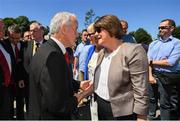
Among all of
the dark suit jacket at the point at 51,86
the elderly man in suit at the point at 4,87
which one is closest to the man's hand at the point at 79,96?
the dark suit jacket at the point at 51,86

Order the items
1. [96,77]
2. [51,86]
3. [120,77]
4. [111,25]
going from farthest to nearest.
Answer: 1. [96,77]
2. [111,25]
3. [120,77]
4. [51,86]

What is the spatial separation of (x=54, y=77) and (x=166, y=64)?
3.54 meters

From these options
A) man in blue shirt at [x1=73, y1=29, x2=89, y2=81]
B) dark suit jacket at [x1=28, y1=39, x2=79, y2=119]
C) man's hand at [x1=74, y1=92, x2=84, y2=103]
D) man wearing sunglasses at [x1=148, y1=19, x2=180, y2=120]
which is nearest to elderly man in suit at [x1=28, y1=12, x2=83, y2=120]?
dark suit jacket at [x1=28, y1=39, x2=79, y2=119]

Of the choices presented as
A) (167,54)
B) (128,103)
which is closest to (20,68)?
(167,54)

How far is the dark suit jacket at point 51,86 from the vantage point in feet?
9.45

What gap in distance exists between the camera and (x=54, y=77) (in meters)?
2.88

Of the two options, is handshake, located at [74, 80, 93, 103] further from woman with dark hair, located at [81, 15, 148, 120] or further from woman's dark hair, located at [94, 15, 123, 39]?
woman's dark hair, located at [94, 15, 123, 39]

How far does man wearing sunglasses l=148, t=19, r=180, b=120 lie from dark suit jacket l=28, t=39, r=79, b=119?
3.36m

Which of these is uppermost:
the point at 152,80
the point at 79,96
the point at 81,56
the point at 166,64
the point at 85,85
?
the point at 81,56

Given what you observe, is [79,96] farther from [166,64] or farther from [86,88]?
[166,64]

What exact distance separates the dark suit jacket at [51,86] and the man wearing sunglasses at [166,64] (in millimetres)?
3364

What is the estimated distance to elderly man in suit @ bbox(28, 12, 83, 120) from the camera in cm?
288

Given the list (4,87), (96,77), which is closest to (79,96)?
(96,77)

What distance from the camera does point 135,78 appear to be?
3312 mm
